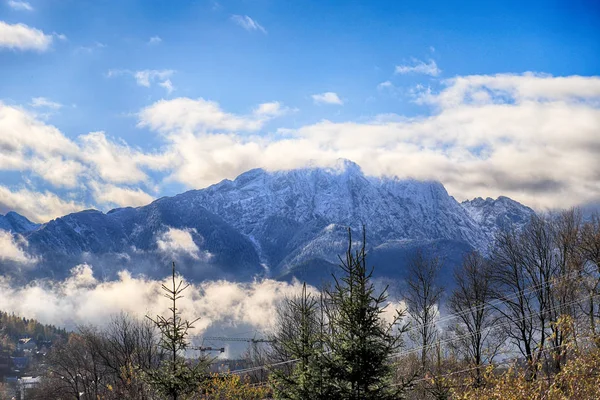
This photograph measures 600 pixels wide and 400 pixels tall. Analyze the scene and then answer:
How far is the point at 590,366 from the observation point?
23.7 m

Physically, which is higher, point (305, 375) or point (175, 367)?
point (175, 367)

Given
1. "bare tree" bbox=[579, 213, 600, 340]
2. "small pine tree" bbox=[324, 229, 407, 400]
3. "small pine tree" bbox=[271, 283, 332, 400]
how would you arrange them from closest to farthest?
"small pine tree" bbox=[324, 229, 407, 400] < "small pine tree" bbox=[271, 283, 332, 400] < "bare tree" bbox=[579, 213, 600, 340]

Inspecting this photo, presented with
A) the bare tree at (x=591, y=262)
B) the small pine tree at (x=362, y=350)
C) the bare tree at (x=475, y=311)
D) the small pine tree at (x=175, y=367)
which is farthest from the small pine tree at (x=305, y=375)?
the bare tree at (x=475, y=311)

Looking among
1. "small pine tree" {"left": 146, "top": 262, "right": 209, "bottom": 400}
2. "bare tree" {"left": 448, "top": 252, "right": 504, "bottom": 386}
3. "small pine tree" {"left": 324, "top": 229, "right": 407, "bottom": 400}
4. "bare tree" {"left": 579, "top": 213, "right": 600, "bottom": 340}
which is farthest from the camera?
"bare tree" {"left": 448, "top": 252, "right": 504, "bottom": 386}

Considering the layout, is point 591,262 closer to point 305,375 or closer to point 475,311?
point 475,311

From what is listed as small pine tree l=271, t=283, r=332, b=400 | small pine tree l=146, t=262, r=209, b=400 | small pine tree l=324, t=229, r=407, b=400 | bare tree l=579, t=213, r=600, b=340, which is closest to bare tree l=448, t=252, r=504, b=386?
bare tree l=579, t=213, r=600, b=340

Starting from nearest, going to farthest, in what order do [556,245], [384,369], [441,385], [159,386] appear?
[384,369], [159,386], [441,385], [556,245]

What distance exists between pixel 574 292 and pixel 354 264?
3056 cm

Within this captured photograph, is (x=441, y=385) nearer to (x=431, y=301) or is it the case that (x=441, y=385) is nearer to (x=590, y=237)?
(x=590, y=237)

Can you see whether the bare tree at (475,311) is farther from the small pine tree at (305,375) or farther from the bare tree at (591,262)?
the small pine tree at (305,375)

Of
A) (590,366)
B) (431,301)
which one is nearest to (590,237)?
(431,301)

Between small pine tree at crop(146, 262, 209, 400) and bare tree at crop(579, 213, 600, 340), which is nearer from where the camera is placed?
small pine tree at crop(146, 262, 209, 400)

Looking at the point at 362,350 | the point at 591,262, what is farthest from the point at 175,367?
the point at 591,262

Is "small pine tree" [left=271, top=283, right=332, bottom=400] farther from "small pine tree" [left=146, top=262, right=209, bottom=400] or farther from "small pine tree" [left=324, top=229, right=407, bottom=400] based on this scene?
"small pine tree" [left=146, top=262, right=209, bottom=400]
